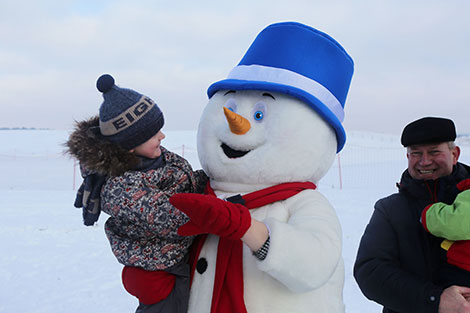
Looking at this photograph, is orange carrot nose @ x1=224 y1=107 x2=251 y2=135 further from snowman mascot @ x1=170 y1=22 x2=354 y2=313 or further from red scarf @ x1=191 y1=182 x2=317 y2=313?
red scarf @ x1=191 y1=182 x2=317 y2=313

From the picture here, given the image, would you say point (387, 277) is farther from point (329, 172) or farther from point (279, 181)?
point (329, 172)

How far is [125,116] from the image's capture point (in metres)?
1.66

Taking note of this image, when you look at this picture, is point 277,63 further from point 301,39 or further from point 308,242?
point 308,242

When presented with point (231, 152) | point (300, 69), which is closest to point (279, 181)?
point (231, 152)

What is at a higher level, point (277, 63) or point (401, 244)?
point (277, 63)

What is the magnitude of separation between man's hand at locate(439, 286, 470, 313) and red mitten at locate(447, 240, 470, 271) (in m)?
0.10

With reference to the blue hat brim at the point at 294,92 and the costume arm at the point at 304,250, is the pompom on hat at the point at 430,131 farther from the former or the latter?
the costume arm at the point at 304,250

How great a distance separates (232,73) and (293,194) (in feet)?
2.09

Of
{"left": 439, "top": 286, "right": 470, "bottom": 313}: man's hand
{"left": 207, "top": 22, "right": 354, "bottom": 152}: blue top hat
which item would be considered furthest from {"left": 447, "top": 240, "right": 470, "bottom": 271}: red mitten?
{"left": 207, "top": 22, "right": 354, "bottom": 152}: blue top hat

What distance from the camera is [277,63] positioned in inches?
70.6

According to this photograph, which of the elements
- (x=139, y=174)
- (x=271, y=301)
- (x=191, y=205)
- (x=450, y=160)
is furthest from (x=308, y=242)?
(x=450, y=160)

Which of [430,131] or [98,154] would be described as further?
[430,131]

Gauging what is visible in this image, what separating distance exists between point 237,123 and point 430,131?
3.35 ft

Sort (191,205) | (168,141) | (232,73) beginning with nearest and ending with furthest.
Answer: (191,205) < (232,73) < (168,141)
